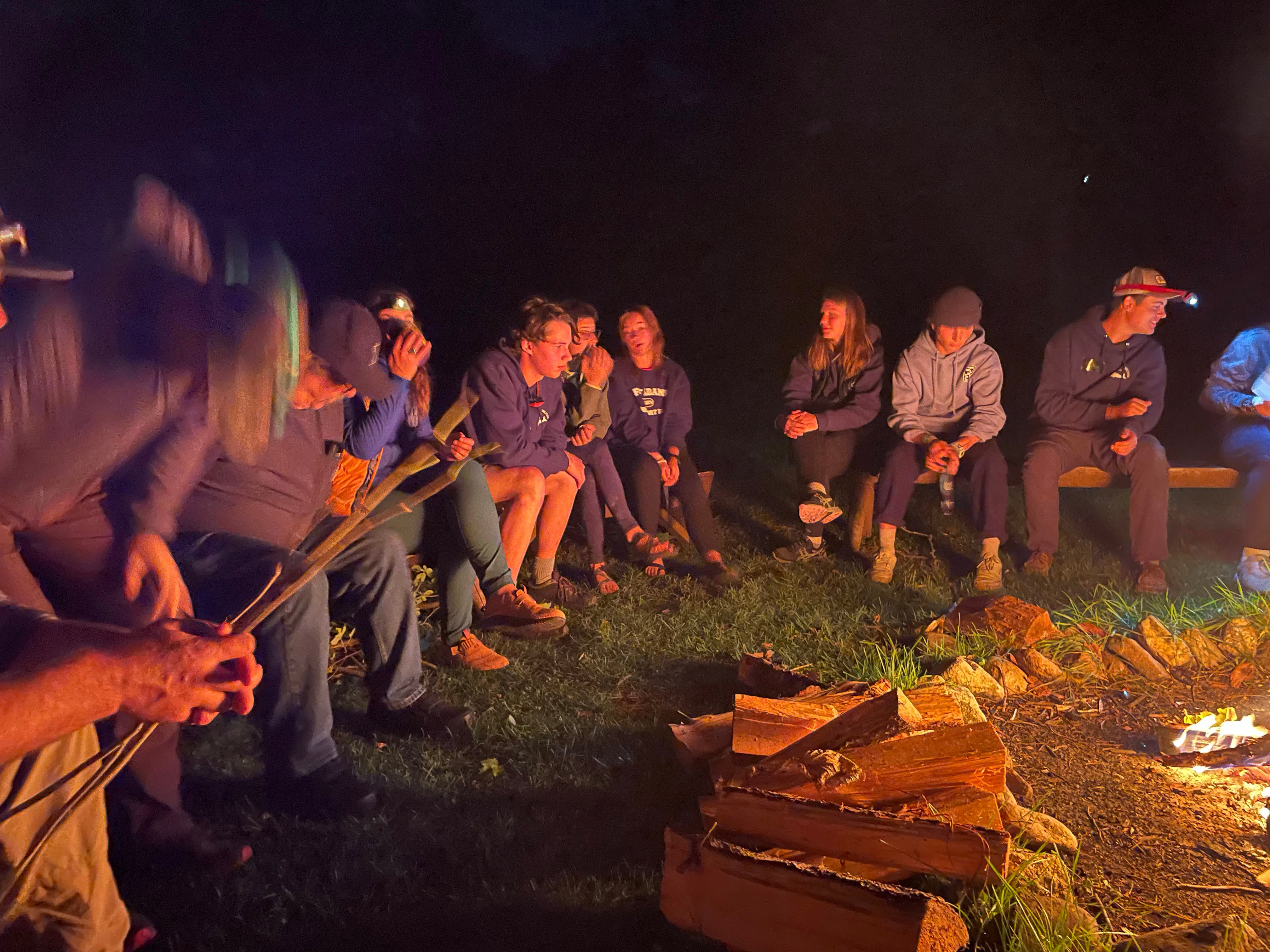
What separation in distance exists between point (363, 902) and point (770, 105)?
45.7 ft

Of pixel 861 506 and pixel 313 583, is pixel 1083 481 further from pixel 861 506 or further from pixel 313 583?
pixel 313 583

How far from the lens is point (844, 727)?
2426 millimetres

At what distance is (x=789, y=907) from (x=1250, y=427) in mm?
5178

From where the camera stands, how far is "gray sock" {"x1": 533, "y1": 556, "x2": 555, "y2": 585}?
4.99 metres

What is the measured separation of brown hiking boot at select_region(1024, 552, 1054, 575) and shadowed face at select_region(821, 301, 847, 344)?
73.3 inches

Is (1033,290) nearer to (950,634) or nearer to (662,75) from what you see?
(662,75)

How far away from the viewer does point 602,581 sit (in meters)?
5.29

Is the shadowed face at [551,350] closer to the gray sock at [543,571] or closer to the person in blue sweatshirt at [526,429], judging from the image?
the person in blue sweatshirt at [526,429]

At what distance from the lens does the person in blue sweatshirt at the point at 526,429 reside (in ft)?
15.6

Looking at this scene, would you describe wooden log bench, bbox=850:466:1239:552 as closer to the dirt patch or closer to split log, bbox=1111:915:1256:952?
the dirt patch

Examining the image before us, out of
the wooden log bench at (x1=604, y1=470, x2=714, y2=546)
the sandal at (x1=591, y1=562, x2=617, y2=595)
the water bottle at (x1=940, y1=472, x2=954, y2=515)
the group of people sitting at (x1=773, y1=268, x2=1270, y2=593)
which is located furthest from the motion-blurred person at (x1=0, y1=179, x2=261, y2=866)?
the water bottle at (x1=940, y1=472, x2=954, y2=515)

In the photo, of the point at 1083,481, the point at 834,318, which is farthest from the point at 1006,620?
the point at 834,318

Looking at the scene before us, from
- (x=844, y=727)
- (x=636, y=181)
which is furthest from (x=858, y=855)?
(x=636, y=181)

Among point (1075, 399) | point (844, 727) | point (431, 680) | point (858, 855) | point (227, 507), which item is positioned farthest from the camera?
point (1075, 399)
